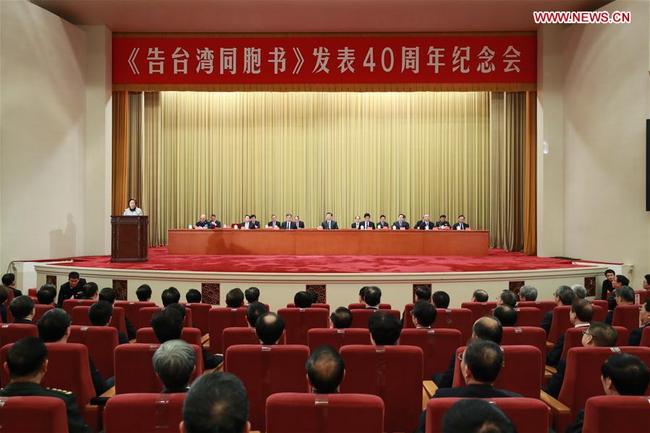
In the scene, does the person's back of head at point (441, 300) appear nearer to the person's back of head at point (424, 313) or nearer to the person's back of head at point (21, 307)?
the person's back of head at point (424, 313)

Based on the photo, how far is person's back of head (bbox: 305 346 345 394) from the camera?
1880mm

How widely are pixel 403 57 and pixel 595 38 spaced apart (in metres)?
3.19

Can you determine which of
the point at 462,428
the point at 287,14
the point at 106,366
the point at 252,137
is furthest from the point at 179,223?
the point at 462,428

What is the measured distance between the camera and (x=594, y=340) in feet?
9.04

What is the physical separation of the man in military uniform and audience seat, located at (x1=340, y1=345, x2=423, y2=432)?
1.13m

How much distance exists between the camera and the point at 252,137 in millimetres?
13828

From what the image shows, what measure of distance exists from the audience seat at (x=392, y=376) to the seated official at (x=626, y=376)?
2.51ft

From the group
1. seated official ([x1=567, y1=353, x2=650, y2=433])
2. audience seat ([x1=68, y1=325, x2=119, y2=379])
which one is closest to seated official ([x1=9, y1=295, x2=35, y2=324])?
audience seat ([x1=68, y1=325, x2=119, y2=379])

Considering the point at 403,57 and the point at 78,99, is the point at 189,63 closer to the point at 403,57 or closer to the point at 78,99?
the point at 78,99

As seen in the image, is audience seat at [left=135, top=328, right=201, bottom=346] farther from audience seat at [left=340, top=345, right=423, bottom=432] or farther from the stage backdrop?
the stage backdrop

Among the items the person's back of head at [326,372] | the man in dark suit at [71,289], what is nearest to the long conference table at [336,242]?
the man in dark suit at [71,289]

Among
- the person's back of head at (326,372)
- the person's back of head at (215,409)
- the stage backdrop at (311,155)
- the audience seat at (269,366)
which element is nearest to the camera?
the person's back of head at (215,409)

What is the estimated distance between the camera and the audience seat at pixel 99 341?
10.6 ft

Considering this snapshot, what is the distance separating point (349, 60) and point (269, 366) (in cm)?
881
